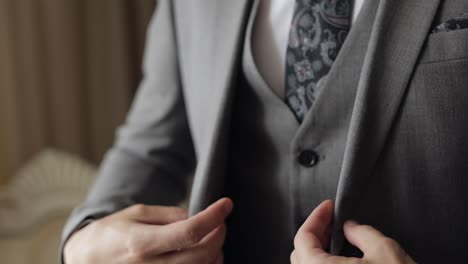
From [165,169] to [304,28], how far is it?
324 millimetres

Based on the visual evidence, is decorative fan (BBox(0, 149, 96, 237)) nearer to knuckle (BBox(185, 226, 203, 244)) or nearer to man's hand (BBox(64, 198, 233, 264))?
man's hand (BBox(64, 198, 233, 264))

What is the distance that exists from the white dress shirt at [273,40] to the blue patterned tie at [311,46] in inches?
0.7

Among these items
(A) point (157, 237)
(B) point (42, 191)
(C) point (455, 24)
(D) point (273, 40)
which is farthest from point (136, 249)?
(B) point (42, 191)

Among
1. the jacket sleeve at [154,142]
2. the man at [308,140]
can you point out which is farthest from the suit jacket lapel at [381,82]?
the jacket sleeve at [154,142]

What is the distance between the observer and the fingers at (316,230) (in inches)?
23.2

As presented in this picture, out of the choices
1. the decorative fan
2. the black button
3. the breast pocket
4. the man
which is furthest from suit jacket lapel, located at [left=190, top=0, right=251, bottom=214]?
the decorative fan

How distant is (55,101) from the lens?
5.21 feet

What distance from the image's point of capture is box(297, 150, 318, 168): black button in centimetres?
68

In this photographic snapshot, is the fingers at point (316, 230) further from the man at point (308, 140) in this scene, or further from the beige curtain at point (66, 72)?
the beige curtain at point (66, 72)

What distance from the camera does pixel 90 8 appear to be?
1.64m

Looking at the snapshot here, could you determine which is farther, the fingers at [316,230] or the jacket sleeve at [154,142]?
the jacket sleeve at [154,142]

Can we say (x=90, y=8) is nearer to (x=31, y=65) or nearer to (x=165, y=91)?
(x=31, y=65)

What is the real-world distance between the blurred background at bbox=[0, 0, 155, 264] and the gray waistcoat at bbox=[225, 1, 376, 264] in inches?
30.9

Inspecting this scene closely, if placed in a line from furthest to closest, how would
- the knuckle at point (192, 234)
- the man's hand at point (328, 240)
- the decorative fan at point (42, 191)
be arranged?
1. the decorative fan at point (42, 191)
2. the knuckle at point (192, 234)
3. the man's hand at point (328, 240)
